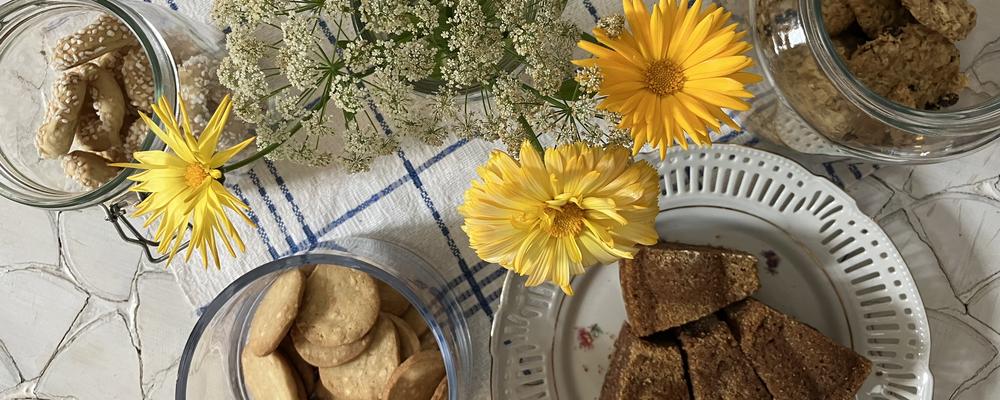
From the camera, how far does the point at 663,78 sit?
61 centimetres

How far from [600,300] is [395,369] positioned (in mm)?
262

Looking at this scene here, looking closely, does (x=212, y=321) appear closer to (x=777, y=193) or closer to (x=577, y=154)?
(x=577, y=154)

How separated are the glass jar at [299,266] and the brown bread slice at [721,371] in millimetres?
A: 274

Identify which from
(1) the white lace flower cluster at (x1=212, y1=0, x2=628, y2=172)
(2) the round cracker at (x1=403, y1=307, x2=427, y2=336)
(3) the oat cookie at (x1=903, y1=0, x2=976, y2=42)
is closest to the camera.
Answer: (1) the white lace flower cluster at (x1=212, y1=0, x2=628, y2=172)

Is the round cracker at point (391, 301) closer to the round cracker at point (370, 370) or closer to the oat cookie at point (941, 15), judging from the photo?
the round cracker at point (370, 370)

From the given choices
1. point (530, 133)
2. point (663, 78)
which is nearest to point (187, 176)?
point (530, 133)

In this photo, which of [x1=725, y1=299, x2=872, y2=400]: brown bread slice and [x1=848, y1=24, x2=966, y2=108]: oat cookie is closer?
[x1=848, y1=24, x2=966, y2=108]: oat cookie

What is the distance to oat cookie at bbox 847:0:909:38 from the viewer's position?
28.4 inches

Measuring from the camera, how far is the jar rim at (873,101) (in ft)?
2.15

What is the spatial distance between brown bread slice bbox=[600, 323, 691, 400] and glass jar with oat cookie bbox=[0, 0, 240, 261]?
1.73 ft

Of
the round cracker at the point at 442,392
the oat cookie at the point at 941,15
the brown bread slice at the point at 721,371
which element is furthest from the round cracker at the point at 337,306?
the oat cookie at the point at 941,15

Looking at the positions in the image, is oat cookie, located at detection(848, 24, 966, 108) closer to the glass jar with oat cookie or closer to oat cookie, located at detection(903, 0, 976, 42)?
oat cookie, located at detection(903, 0, 976, 42)

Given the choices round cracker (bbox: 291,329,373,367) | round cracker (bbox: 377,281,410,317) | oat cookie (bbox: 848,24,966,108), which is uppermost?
round cracker (bbox: 377,281,410,317)

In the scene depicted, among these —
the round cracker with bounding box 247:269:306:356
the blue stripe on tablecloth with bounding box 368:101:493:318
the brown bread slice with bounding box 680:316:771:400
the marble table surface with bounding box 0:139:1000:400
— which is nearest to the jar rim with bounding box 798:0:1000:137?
the marble table surface with bounding box 0:139:1000:400
